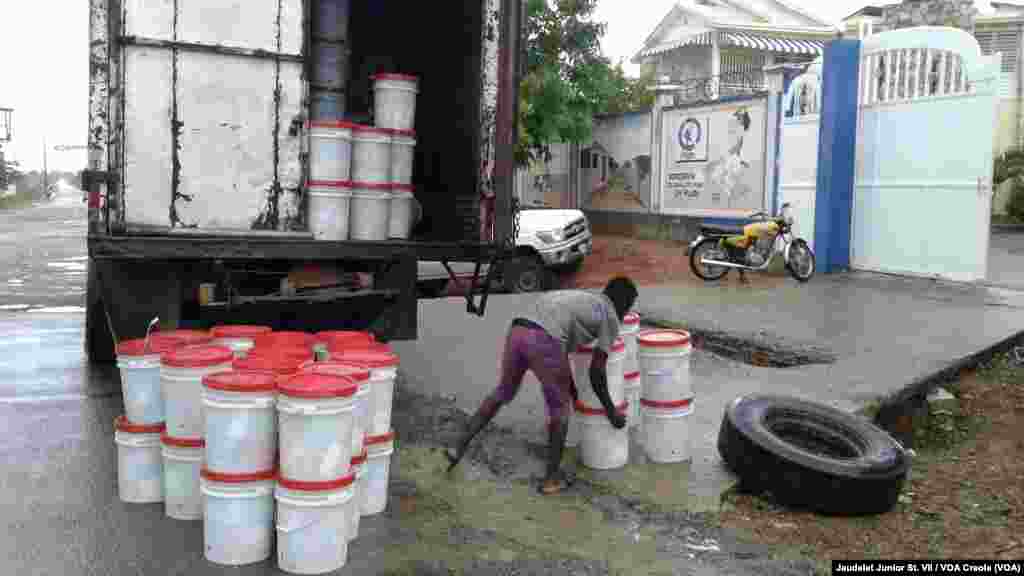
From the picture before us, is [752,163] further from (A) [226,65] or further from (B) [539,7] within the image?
(A) [226,65]

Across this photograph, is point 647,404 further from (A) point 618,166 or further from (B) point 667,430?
(A) point 618,166

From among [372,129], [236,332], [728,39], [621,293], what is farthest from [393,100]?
[728,39]

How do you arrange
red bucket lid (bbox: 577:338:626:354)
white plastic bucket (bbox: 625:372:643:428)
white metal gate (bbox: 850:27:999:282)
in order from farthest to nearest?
white metal gate (bbox: 850:27:999:282) → white plastic bucket (bbox: 625:372:643:428) → red bucket lid (bbox: 577:338:626:354)

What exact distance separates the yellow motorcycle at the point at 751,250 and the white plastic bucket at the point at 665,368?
314 inches

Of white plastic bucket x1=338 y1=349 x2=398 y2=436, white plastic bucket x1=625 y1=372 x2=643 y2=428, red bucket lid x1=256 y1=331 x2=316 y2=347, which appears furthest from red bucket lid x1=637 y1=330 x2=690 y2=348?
red bucket lid x1=256 y1=331 x2=316 y2=347

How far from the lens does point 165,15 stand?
18.0ft

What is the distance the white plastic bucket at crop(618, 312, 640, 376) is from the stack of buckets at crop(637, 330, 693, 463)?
0.20 metres

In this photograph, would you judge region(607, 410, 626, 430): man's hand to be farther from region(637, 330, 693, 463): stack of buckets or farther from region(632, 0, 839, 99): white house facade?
region(632, 0, 839, 99): white house facade

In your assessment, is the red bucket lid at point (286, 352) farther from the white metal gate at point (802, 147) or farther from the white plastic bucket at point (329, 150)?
the white metal gate at point (802, 147)

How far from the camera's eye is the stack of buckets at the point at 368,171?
19.6ft

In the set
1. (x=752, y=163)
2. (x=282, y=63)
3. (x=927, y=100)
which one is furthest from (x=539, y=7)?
(x=282, y=63)

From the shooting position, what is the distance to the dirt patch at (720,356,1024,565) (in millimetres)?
4562

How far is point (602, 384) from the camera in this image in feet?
17.4

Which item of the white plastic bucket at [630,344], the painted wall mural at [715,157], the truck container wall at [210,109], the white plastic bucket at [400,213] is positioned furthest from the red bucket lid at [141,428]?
the painted wall mural at [715,157]
